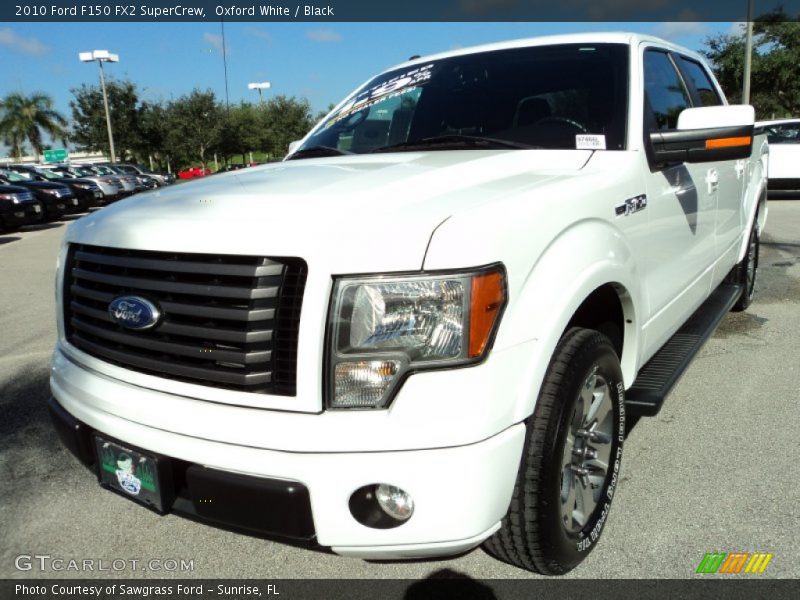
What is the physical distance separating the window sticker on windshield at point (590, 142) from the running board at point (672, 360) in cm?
101

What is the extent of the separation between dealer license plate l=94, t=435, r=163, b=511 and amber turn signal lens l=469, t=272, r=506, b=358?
992mm

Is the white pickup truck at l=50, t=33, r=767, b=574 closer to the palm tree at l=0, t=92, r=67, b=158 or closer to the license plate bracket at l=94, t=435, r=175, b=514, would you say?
the license plate bracket at l=94, t=435, r=175, b=514

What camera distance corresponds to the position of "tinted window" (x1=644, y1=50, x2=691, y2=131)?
3.03 meters

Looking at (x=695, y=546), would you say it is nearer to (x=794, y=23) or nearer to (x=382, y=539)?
(x=382, y=539)

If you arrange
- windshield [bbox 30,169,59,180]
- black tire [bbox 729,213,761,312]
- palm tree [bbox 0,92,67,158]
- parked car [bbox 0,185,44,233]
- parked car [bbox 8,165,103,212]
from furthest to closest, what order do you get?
palm tree [bbox 0,92,67,158] → windshield [bbox 30,169,59,180] → parked car [bbox 8,165,103,212] → parked car [bbox 0,185,44,233] → black tire [bbox 729,213,761,312]

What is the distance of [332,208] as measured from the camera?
1883mm

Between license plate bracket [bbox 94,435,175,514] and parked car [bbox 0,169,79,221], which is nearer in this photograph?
license plate bracket [bbox 94,435,175,514]

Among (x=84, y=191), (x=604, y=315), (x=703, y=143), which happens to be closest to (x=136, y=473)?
(x=604, y=315)

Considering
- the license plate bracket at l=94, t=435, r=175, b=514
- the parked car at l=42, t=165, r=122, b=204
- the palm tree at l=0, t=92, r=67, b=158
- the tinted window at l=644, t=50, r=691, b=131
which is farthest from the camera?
the palm tree at l=0, t=92, r=67, b=158

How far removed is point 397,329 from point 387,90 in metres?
2.24

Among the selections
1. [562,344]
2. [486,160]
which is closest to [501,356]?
[562,344]

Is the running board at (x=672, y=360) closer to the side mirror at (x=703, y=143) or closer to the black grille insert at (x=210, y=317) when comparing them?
the side mirror at (x=703, y=143)

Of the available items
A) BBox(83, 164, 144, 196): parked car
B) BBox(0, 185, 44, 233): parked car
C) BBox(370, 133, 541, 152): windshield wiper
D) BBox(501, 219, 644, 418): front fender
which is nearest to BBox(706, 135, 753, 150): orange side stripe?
BBox(501, 219, 644, 418): front fender

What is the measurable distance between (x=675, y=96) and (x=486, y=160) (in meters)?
1.56
